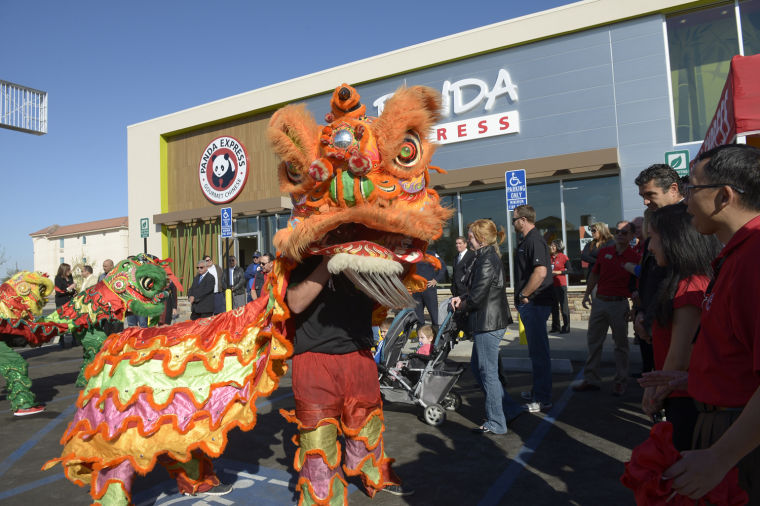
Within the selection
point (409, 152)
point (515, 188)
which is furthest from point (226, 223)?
point (409, 152)

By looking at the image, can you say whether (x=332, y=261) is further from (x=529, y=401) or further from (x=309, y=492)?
(x=529, y=401)

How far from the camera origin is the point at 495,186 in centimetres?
1273

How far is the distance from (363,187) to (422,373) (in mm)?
3453

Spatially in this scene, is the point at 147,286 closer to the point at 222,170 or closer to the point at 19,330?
the point at 19,330

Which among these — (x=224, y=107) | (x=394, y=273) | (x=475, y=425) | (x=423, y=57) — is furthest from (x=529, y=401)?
(x=224, y=107)

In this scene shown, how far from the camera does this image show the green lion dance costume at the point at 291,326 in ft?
7.07

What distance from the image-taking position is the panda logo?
17.3 metres

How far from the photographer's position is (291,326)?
8.34 feet

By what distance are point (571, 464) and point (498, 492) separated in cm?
79

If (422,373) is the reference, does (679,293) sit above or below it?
above

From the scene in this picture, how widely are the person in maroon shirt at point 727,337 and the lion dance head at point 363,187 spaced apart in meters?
1.10

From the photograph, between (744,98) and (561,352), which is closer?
(744,98)

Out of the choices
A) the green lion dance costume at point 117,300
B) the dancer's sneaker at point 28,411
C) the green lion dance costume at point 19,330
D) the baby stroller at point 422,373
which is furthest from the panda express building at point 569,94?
the dancer's sneaker at point 28,411

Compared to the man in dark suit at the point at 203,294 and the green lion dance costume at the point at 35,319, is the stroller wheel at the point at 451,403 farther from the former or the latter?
the man in dark suit at the point at 203,294
